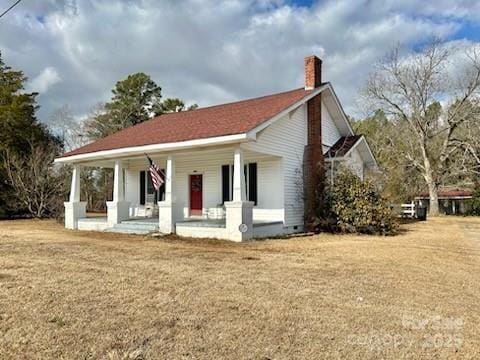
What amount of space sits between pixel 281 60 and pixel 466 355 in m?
21.5

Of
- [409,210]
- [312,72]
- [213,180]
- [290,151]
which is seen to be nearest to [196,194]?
[213,180]

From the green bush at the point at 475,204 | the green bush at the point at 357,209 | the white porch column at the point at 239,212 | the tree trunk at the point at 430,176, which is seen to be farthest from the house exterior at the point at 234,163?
the green bush at the point at 475,204

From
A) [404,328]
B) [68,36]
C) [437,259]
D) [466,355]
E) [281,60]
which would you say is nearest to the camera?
[466,355]

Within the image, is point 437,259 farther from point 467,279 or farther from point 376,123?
point 376,123

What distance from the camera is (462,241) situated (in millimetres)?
12664

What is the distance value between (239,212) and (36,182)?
50.0 feet

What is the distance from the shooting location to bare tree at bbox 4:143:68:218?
72.9ft

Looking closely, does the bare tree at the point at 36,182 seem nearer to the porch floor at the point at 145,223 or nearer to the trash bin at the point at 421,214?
the porch floor at the point at 145,223

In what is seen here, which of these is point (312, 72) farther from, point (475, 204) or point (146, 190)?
point (475, 204)

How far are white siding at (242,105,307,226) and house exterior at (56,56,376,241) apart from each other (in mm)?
35

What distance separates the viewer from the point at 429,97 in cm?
3105

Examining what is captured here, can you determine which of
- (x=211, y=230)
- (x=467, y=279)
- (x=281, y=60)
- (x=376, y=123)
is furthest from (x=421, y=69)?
(x=467, y=279)

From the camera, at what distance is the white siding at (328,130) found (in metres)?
17.3

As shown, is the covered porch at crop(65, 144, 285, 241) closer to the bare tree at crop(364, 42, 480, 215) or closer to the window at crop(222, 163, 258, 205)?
the window at crop(222, 163, 258, 205)
